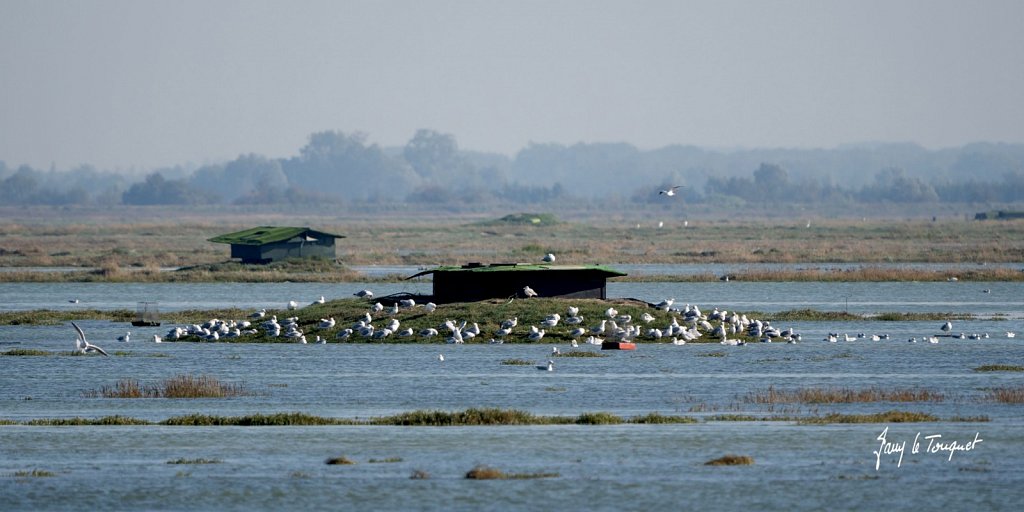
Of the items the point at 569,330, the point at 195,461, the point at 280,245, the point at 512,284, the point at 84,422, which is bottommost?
the point at 195,461

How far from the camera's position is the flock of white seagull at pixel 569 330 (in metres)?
46.8

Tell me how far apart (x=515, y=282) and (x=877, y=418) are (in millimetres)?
20485

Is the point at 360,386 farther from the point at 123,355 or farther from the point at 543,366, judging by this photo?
the point at 123,355

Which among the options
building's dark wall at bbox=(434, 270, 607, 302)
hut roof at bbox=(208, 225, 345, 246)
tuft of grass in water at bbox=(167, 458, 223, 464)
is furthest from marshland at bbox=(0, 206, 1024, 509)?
hut roof at bbox=(208, 225, 345, 246)

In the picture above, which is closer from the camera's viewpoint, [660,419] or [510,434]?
[510,434]

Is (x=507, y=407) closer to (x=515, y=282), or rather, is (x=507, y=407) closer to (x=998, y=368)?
(x=998, y=368)

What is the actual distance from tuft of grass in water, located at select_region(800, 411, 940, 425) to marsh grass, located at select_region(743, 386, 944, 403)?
8.14ft

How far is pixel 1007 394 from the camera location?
3403cm

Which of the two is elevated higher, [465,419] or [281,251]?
[281,251]

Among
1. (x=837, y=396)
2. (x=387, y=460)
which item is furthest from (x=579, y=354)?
(x=387, y=460)

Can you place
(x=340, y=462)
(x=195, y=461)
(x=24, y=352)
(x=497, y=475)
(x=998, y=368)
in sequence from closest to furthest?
1. (x=497, y=475)
2. (x=340, y=462)
3. (x=195, y=461)
4. (x=998, y=368)
5. (x=24, y=352)

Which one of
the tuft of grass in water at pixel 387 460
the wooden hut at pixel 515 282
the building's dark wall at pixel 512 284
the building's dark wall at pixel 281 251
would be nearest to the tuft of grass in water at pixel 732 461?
the tuft of grass in water at pixel 387 460

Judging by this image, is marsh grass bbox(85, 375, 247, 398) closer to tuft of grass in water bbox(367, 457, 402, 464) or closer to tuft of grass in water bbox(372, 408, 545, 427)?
tuft of grass in water bbox(372, 408, 545, 427)

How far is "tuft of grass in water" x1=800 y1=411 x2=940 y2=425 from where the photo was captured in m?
30.5
